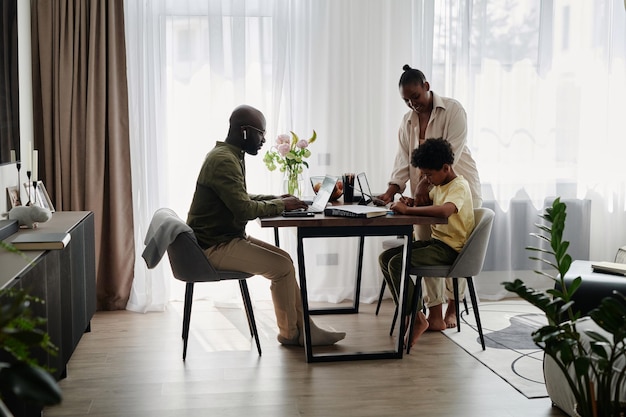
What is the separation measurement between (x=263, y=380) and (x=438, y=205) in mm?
1227

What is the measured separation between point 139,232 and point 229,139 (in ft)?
4.41

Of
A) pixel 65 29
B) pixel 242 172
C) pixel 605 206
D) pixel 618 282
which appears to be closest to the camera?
pixel 618 282

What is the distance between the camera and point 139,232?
4918 mm

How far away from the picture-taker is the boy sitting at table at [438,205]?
12.7 feet

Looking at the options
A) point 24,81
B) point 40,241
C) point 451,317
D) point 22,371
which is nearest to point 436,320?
point 451,317

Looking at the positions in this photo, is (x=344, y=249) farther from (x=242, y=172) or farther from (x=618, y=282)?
(x=618, y=282)

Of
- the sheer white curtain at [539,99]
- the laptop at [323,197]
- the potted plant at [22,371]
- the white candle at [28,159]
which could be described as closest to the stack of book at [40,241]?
the white candle at [28,159]

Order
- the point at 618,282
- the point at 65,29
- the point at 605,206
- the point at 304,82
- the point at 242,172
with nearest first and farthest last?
the point at 618,282 < the point at 242,172 < the point at 65,29 < the point at 304,82 < the point at 605,206

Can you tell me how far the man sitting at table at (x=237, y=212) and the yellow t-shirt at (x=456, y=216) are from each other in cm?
72

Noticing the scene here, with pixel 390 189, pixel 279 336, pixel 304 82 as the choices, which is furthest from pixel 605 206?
pixel 279 336

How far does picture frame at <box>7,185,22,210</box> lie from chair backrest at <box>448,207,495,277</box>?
2.24m

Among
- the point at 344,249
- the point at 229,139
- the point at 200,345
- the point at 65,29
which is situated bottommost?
the point at 200,345

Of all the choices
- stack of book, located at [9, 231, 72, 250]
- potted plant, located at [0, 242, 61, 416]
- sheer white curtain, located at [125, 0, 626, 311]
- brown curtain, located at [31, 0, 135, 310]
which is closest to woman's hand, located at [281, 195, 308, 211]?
stack of book, located at [9, 231, 72, 250]

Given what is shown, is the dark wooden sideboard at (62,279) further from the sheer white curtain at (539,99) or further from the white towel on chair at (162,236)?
the sheer white curtain at (539,99)
